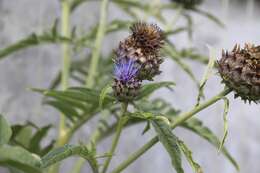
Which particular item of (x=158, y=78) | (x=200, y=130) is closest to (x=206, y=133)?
(x=200, y=130)

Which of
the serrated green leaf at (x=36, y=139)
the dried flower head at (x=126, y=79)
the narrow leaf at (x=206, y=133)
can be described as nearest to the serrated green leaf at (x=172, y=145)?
the dried flower head at (x=126, y=79)

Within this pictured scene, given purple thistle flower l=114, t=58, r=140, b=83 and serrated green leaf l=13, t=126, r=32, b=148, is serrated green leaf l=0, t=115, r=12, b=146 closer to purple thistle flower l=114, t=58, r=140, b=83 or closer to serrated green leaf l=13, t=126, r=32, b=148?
purple thistle flower l=114, t=58, r=140, b=83

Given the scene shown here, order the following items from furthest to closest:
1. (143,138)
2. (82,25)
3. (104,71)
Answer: (143,138), (82,25), (104,71)

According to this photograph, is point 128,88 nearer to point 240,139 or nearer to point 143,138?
point 143,138

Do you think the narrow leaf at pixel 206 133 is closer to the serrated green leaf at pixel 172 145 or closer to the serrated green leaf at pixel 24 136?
the serrated green leaf at pixel 172 145

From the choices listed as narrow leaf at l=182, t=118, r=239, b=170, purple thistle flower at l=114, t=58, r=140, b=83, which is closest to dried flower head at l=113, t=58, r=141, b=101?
purple thistle flower at l=114, t=58, r=140, b=83

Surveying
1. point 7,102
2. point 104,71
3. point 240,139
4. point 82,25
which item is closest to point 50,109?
point 7,102
